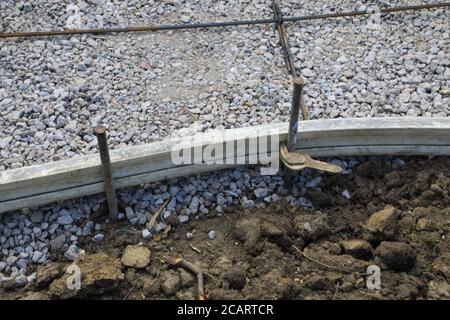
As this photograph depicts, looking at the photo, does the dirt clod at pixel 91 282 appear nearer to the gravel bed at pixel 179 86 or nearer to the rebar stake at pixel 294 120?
the gravel bed at pixel 179 86

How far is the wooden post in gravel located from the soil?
13 centimetres

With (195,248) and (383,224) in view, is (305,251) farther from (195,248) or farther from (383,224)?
(195,248)

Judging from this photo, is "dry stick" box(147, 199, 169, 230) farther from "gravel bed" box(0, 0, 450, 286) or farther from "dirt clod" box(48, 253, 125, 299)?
"dirt clod" box(48, 253, 125, 299)

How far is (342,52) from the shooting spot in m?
5.07

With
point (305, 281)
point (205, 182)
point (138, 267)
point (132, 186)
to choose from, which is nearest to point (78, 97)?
point (132, 186)

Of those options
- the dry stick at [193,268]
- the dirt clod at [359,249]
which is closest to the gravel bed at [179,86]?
the dry stick at [193,268]

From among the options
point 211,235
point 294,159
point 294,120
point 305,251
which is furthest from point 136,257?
point 294,120

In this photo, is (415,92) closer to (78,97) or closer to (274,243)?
(274,243)

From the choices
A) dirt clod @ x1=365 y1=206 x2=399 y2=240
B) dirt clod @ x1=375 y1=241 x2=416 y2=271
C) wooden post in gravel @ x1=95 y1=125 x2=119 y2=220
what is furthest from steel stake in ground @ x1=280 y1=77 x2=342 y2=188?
wooden post in gravel @ x1=95 y1=125 x2=119 y2=220

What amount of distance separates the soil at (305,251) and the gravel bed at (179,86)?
0.12m

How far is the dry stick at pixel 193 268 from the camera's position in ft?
11.7

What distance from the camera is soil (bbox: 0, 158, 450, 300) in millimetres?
3611

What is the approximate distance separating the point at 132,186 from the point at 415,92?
237 cm

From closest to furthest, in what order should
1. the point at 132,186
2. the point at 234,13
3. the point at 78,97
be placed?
the point at 132,186
the point at 78,97
the point at 234,13
